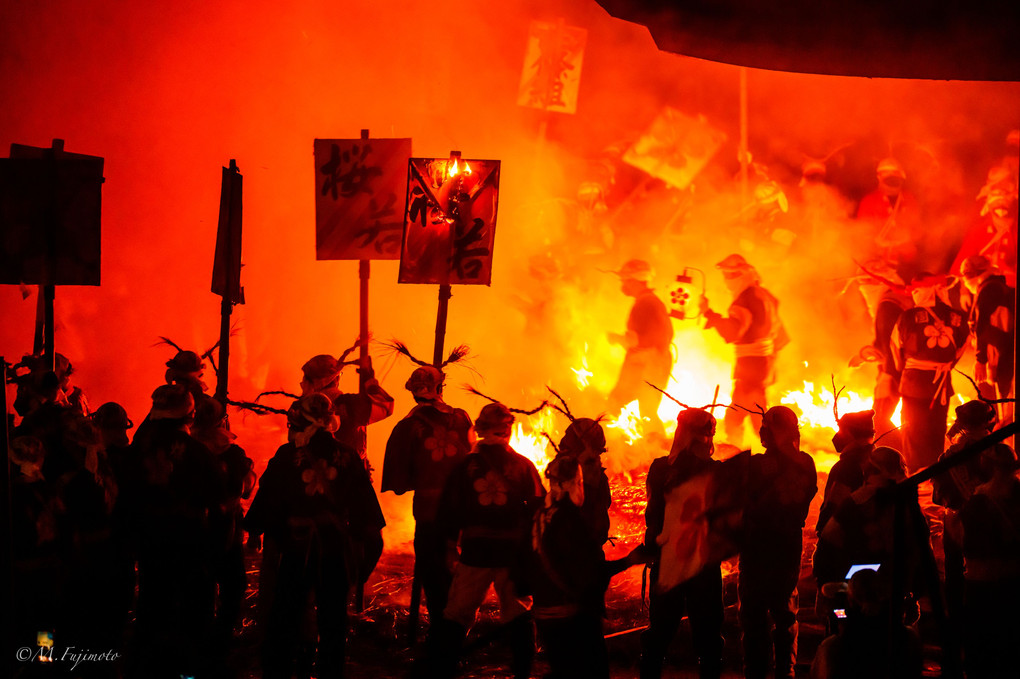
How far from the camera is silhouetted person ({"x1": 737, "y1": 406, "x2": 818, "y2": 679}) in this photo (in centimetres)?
523

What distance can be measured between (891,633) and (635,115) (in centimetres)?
1263

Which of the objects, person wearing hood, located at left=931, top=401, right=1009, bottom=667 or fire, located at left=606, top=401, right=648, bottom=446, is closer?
person wearing hood, located at left=931, top=401, right=1009, bottom=667

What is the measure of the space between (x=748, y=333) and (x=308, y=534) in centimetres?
665

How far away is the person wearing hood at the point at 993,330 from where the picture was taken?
955 cm

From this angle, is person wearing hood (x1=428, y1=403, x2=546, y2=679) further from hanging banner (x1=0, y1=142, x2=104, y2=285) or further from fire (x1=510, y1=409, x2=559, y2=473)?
fire (x1=510, y1=409, x2=559, y2=473)

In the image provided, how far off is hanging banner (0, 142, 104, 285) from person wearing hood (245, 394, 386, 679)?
2349mm

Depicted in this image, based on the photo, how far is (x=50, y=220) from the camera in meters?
6.59

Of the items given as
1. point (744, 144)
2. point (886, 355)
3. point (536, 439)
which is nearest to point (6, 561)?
point (536, 439)

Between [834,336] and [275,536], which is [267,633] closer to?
[275,536]

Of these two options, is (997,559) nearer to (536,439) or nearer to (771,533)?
(771,533)

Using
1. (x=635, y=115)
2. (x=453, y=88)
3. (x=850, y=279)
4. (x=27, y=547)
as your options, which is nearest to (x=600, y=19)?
(x=635, y=115)

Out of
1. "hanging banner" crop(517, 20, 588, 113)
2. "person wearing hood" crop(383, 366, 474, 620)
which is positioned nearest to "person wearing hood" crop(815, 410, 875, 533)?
"person wearing hood" crop(383, 366, 474, 620)

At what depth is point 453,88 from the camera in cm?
1473

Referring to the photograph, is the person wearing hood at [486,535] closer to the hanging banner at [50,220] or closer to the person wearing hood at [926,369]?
the hanging banner at [50,220]
